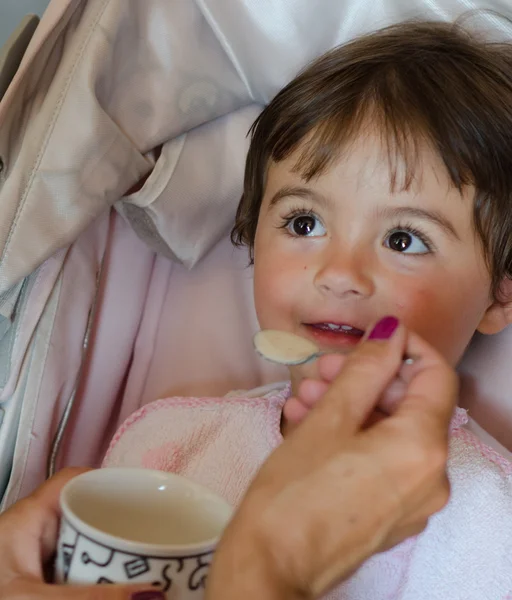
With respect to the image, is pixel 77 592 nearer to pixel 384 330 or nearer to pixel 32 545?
pixel 32 545

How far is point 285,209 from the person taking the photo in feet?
3.00

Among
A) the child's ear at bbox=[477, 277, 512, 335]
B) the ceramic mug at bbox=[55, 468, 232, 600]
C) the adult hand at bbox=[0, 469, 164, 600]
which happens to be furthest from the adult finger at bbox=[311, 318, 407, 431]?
the child's ear at bbox=[477, 277, 512, 335]

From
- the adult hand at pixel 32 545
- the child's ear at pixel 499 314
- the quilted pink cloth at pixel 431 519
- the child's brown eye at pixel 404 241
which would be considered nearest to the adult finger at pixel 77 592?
the adult hand at pixel 32 545

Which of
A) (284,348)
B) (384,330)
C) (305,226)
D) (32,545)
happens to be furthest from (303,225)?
(32,545)

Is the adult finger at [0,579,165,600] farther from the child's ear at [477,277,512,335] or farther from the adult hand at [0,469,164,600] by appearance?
the child's ear at [477,277,512,335]

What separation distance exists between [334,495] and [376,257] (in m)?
0.43

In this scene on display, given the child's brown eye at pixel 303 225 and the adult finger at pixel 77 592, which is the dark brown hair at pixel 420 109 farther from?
the adult finger at pixel 77 592

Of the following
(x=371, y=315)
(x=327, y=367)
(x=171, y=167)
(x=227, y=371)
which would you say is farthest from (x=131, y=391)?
(x=327, y=367)

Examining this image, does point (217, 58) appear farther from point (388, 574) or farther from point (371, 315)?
point (388, 574)

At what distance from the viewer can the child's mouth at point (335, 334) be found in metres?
0.83

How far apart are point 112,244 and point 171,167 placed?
0.16 m

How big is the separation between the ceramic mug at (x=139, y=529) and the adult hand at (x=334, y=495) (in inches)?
1.9

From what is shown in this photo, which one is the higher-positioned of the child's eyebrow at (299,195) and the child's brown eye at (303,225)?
the child's eyebrow at (299,195)

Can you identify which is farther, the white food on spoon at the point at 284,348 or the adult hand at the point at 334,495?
the white food on spoon at the point at 284,348
